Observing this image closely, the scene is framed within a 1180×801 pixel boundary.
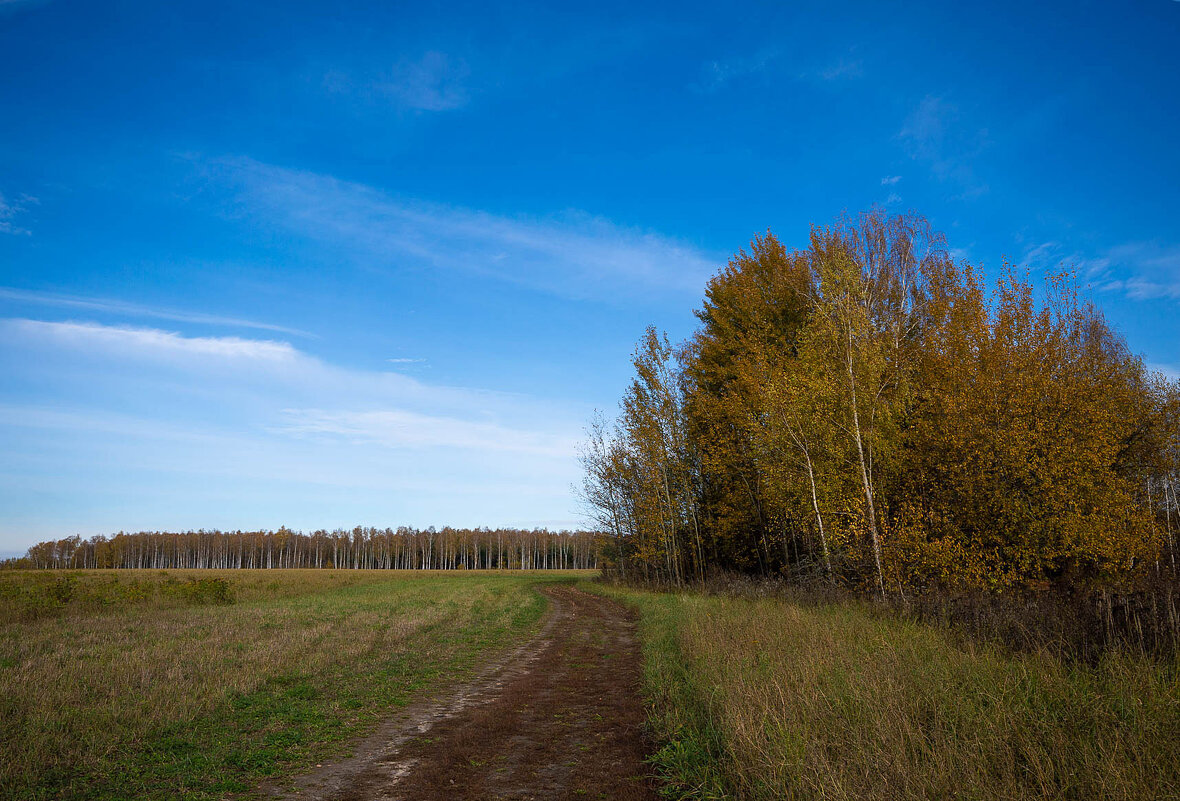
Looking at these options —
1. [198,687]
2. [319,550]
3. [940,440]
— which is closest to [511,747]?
[198,687]

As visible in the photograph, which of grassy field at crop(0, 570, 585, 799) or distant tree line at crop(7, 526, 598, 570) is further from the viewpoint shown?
distant tree line at crop(7, 526, 598, 570)

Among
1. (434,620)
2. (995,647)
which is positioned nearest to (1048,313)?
(995,647)

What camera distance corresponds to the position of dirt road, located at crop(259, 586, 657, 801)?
587 cm

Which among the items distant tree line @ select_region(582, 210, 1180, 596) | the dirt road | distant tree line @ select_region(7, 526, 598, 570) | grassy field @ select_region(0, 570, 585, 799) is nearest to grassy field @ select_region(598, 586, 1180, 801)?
the dirt road

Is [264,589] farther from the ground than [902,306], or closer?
closer

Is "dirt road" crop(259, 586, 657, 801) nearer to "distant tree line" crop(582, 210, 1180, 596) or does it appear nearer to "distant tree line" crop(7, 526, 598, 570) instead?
"distant tree line" crop(582, 210, 1180, 596)

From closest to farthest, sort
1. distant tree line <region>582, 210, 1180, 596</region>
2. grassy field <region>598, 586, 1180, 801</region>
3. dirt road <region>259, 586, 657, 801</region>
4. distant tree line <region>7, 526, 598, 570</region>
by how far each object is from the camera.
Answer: grassy field <region>598, 586, 1180, 801</region>
dirt road <region>259, 586, 657, 801</region>
distant tree line <region>582, 210, 1180, 596</region>
distant tree line <region>7, 526, 598, 570</region>

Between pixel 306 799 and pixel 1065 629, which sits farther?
pixel 1065 629

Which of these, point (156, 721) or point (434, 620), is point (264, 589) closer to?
point (434, 620)

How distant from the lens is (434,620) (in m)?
19.2

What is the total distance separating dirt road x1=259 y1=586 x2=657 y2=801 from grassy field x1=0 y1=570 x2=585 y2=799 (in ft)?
2.40

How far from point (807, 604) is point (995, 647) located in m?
7.58

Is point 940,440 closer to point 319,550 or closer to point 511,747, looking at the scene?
point 511,747

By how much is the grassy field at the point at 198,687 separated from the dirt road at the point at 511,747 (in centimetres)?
73
